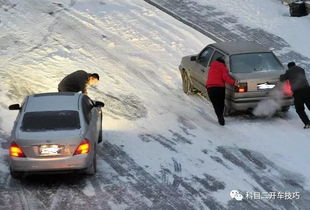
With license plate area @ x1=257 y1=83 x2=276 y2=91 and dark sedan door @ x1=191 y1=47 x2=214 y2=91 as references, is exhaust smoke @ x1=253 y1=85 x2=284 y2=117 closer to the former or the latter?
license plate area @ x1=257 y1=83 x2=276 y2=91

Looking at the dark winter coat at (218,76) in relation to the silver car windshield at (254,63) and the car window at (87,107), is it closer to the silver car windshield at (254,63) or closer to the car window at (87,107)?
the silver car windshield at (254,63)

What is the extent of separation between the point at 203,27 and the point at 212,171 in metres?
12.5

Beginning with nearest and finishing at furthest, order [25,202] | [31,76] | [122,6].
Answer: [25,202], [31,76], [122,6]

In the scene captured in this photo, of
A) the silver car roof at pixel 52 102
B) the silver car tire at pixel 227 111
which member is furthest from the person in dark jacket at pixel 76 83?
the silver car tire at pixel 227 111

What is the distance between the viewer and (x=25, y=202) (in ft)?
31.0

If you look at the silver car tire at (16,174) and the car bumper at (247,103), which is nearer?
the silver car tire at (16,174)

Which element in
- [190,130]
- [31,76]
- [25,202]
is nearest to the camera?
[25,202]

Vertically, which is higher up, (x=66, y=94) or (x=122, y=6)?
(x=66, y=94)

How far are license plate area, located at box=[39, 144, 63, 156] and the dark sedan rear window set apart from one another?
0.46m

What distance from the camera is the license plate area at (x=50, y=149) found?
9.80m

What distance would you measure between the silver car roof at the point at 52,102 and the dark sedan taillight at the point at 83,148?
1.06m

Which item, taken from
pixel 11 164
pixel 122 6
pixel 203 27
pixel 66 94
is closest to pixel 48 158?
pixel 11 164

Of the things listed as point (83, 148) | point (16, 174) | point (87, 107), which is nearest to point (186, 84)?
point (87, 107)

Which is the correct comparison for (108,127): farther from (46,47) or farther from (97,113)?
(46,47)
